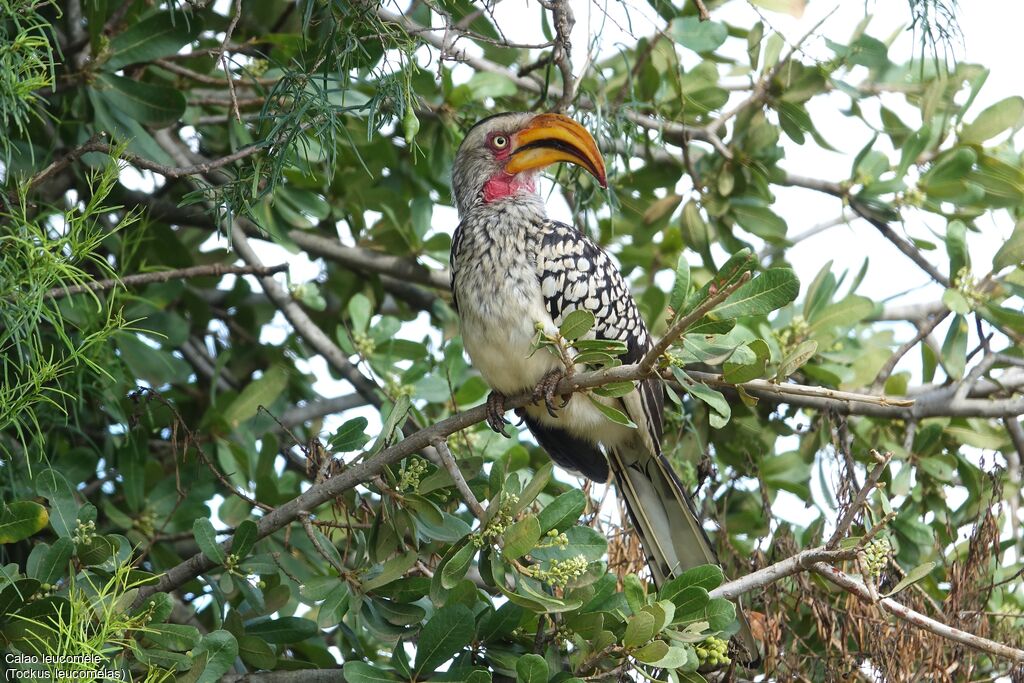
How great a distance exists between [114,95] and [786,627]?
2.38 m

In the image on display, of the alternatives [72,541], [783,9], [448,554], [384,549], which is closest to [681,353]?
[448,554]

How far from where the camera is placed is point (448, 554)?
7.57ft

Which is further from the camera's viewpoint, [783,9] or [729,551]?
[783,9]

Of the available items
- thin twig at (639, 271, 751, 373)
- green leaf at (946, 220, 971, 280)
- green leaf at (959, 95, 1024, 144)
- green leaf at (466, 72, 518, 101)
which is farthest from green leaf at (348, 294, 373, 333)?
green leaf at (959, 95, 1024, 144)

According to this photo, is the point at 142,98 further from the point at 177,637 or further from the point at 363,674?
the point at 363,674

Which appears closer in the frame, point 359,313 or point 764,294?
point 764,294

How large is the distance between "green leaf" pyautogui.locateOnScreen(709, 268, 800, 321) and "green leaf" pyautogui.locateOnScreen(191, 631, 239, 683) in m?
1.24

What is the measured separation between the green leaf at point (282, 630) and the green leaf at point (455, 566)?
514 mm

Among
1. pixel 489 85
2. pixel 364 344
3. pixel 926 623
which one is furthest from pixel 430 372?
pixel 926 623

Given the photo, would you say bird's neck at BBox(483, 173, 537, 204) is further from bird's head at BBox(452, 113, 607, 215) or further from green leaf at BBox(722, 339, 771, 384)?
green leaf at BBox(722, 339, 771, 384)

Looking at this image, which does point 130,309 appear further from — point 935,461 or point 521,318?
point 935,461

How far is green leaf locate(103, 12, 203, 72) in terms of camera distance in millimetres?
3012

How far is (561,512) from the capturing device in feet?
7.41

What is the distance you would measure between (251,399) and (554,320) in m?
1.15
